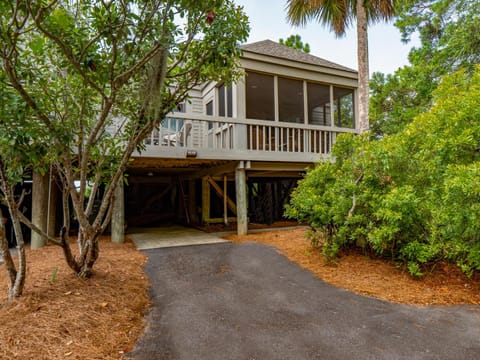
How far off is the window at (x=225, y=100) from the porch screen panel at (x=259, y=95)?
0.65 metres

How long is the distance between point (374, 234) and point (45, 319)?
404cm

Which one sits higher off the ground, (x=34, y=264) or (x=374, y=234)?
(x=374, y=234)

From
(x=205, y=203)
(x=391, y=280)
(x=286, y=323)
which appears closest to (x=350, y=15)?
(x=205, y=203)

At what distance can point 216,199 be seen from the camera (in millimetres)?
11555

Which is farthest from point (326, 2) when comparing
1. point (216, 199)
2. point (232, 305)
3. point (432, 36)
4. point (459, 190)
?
point (232, 305)

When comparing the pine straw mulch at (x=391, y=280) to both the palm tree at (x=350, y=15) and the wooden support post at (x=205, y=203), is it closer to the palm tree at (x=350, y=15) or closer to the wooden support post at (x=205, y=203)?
the palm tree at (x=350, y=15)

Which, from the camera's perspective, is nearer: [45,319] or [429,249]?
[45,319]

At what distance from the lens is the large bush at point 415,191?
3273mm

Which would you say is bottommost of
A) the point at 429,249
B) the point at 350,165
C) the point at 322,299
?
the point at 322,299

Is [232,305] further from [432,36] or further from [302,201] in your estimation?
[432,36]

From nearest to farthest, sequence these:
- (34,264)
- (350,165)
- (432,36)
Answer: (34,264), (350,165), (432,36)

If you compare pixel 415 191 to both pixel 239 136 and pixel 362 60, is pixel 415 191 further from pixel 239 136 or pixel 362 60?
pixel 362 60

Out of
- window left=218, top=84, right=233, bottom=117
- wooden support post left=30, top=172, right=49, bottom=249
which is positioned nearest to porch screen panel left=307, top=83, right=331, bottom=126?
window left=218, top=84, right=233, bottom=117

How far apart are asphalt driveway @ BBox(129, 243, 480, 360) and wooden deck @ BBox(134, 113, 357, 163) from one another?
3134 mm
